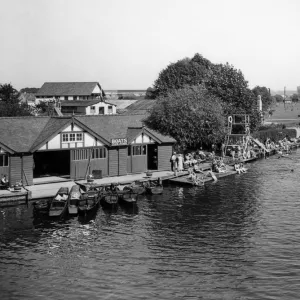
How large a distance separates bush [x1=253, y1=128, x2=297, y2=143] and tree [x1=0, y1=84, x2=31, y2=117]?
5015cm

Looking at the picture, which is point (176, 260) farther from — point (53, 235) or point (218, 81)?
point (218, 81)

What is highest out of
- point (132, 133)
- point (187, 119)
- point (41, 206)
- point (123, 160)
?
point (187, 119)

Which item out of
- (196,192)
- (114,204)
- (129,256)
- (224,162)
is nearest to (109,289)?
(129,256)

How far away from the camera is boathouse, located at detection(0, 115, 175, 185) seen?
64.7 meters

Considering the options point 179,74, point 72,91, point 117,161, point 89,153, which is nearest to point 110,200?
point 89,153

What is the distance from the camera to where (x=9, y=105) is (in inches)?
4077

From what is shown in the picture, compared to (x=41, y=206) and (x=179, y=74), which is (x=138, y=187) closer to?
(x=41, y=206)

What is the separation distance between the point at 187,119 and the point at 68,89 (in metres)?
94.6

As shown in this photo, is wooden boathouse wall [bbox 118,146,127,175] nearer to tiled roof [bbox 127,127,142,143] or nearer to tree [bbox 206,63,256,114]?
tiled roof [bbox 127,127,142,143]

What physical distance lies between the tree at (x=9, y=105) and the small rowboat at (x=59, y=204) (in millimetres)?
47579

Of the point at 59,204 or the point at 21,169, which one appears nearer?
the point at 59,204

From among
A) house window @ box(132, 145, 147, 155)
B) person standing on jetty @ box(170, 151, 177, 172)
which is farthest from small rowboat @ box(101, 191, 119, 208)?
person standing on jetty @ box(170, 151, 177, 172)

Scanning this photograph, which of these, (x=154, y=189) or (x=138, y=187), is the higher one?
(x=138, y=187)

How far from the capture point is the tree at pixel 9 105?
329ft
